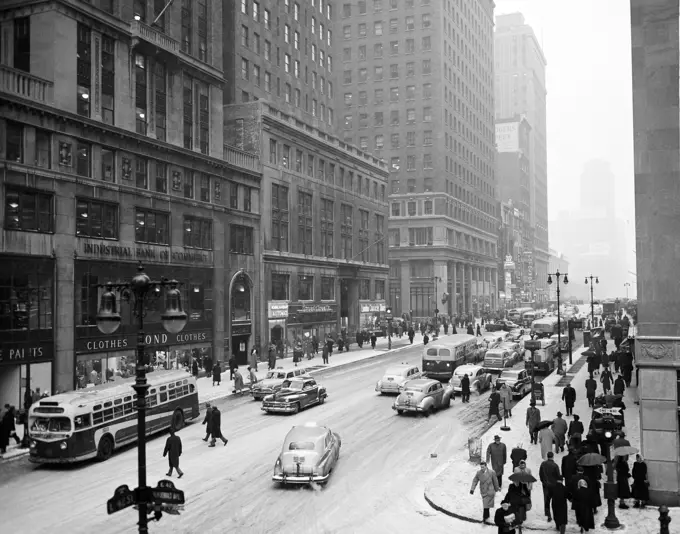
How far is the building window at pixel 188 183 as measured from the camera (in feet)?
155

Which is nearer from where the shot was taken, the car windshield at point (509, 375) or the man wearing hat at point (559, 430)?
the man wearing hat at point (559, 430)

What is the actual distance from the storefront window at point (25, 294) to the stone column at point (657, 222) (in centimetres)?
2773

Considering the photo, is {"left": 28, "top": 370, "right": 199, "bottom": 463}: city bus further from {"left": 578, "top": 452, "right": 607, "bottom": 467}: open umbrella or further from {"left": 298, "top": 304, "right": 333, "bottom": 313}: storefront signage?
{"left": 298, "top": 304, "right": 333, "bottom": 313}: storefront signage

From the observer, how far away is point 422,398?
3116cm

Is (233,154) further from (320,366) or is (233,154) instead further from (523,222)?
(523,222)

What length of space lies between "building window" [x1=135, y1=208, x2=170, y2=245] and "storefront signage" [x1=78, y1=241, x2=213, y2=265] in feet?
1.70

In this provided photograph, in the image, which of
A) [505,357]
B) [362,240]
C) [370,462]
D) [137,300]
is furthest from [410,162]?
[137,300]

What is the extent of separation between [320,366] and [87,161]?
2259 centimetres

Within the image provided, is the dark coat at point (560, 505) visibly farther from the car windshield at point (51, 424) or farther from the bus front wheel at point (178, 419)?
the bus front wheel at point (178, 419)

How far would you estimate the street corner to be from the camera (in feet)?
58.0

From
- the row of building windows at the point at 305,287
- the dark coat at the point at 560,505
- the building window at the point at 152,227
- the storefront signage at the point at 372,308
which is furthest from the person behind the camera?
the storefront signage at the point at 372,308

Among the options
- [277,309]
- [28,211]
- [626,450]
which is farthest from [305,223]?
[626,450]

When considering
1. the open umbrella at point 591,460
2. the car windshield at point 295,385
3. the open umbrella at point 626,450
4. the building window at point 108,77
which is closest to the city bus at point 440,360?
the car windshield at point 295,385

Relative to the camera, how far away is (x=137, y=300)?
14109 mm
